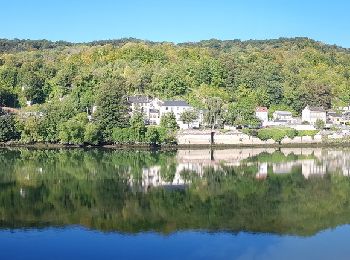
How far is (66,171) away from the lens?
25125 millimetres

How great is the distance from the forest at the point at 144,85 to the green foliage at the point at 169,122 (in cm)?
126

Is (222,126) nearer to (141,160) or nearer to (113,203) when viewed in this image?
(141,160)

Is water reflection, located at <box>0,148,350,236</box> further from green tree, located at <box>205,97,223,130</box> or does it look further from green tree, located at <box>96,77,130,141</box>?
green tree, located at <box>205,97,223,130</box>

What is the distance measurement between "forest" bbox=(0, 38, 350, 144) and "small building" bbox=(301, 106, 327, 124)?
296 centimetres

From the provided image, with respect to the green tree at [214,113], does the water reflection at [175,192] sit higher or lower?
lower

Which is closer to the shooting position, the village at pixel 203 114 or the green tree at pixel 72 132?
the green tree at pixel 72 132

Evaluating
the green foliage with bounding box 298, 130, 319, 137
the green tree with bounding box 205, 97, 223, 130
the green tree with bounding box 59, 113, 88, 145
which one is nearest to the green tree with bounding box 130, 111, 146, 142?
the green tree with bounding box 59, 113, 88, 145

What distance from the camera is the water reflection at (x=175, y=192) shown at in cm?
1611

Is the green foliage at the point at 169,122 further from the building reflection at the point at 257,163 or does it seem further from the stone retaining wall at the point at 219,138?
the building reflection at the point at 257,163

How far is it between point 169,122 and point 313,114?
1308 centimetres

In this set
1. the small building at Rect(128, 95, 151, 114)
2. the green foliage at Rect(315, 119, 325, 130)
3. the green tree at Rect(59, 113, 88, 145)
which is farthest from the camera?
the small building at Rect(128, 95, 151, 114)

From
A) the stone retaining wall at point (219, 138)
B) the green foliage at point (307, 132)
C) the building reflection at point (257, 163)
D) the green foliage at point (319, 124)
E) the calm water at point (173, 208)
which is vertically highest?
the green foliage at point (319, 124)

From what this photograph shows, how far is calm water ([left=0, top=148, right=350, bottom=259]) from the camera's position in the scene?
44.5 feet

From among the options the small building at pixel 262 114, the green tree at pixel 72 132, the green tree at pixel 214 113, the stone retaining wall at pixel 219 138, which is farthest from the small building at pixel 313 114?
the green tree at pixel 72 132
